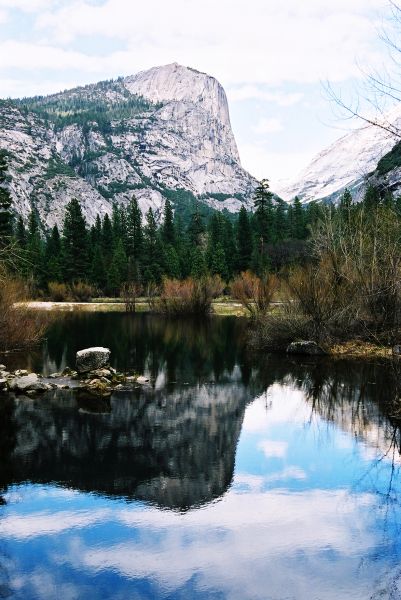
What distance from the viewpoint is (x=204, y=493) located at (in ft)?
36.0

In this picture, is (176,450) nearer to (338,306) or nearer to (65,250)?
(338,306)

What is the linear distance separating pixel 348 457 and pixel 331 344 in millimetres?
15440

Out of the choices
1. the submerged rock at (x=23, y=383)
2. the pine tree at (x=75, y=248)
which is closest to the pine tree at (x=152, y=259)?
the pine tree at (x=75, y=248)

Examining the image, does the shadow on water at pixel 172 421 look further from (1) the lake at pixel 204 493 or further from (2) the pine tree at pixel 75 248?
(2) the pine tree at pixel 75 248

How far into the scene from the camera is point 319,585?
7.66 metres

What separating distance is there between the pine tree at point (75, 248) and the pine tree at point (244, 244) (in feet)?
80.9

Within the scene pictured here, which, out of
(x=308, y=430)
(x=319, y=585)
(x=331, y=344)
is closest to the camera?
(x=319, y=585)

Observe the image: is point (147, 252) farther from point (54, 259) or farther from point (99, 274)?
point (54, 259)

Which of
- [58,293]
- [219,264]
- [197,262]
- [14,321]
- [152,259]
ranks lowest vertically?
[14,321]

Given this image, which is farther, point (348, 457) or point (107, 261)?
point (107, 261)

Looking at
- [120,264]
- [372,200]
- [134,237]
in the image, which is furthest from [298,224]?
[372,200]

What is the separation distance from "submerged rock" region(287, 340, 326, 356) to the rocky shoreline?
8956 mm

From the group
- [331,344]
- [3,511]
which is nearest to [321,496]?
[3,511]

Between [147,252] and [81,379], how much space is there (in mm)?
68320
